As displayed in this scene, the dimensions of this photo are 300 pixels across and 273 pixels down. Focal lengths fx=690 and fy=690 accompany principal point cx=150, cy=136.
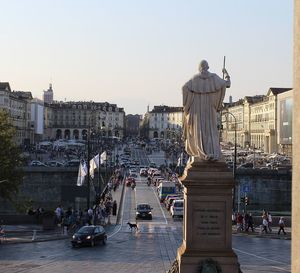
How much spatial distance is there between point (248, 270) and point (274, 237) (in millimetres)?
14080

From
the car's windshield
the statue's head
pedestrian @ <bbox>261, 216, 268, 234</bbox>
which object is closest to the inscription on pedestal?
the statue's head

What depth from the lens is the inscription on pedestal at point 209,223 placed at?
14508 millimetres

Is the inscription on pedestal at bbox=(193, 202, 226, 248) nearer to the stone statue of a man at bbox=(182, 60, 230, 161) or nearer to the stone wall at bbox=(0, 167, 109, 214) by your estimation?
the stone statue of a man at bbox=(182, 60, 230, 161)

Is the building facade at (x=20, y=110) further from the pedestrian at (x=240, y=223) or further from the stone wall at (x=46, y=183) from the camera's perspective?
the pedestrian at (x=240, y=223)

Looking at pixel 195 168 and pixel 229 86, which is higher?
pixel 229 86

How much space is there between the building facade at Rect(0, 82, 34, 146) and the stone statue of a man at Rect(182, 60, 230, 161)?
458 ft

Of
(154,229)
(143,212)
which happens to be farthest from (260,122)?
(154,229)

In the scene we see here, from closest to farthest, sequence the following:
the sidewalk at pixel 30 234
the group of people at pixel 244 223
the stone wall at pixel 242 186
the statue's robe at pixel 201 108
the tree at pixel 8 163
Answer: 1. the statue's robe at pixel 201 108
2. the sidewalk at pixel 30 234
3. the group of people at pixel 244 223
4. the tree at pixel 8 163
5. the stone wall at pixel 242 186

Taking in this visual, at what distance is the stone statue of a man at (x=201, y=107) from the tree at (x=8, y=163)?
31.5 m

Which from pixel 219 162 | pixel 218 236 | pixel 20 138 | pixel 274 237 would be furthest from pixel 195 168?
pixel 20 138

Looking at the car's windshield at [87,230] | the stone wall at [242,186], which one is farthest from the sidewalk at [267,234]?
the stone wall at [242,186]

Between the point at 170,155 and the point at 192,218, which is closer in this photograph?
the point at 192,218

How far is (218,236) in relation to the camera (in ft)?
47.8

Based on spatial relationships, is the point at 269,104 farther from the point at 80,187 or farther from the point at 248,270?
the point at 248,270
